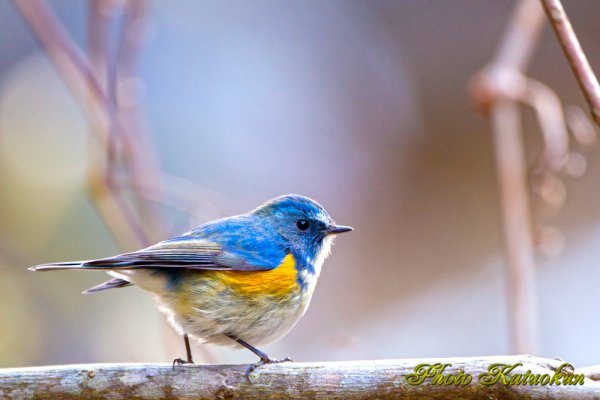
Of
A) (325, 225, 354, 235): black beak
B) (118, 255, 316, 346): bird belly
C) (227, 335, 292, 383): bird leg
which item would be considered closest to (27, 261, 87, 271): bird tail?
(118, 255, 316, 346): bird belly

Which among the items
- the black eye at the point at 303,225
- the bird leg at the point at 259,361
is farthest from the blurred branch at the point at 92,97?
the bird leg at the point at 259,361

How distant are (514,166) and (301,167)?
10.5 ft

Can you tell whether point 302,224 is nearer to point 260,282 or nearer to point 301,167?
point 260,282

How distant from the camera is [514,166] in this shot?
308 cm

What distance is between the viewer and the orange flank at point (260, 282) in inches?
102

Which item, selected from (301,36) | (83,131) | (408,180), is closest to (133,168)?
(83,131)

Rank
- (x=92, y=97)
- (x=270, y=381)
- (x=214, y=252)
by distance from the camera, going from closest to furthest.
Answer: (x=270, y=381) < (x=214, y=252) < (x=92, y=97)

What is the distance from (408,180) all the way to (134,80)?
302 cm

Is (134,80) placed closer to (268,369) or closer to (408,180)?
(268,369)

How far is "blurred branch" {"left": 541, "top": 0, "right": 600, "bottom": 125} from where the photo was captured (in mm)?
1676

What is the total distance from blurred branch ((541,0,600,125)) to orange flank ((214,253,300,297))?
1352mm

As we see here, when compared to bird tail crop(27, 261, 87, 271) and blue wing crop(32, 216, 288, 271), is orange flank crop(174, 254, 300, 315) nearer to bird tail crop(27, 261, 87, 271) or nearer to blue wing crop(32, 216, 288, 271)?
blue wing crop(32, 216, 288, 271)

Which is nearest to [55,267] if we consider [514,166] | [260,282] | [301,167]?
[260,282]

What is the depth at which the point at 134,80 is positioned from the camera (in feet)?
11.4
